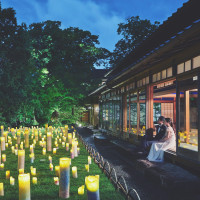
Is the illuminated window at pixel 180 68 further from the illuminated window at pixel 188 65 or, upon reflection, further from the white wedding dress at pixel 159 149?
the white wedding dress at pixel 159 149

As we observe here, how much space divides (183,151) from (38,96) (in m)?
16.6

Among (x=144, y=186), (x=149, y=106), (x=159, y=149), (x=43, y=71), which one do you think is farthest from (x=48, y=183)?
(x=43, y=71)

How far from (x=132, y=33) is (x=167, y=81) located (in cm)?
2339

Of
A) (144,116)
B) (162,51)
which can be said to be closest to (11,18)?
(144,116)

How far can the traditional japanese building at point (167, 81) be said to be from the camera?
214 inches

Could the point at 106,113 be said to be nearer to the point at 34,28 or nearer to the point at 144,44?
the point at 144,44

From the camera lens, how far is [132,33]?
29453mm

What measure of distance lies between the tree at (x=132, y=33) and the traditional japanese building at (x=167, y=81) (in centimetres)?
1543

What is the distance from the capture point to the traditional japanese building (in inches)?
214

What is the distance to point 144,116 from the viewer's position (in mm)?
9711

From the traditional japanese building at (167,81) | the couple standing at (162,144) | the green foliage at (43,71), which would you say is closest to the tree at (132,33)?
the green foliage at (43,71)

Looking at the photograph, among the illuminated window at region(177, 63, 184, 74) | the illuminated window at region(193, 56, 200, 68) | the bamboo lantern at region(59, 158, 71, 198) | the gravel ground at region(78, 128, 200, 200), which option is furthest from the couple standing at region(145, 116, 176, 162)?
the bamboo lantern at region(59, 158, 71, 198)

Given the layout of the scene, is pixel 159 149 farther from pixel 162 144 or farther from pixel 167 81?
pixel 167 81

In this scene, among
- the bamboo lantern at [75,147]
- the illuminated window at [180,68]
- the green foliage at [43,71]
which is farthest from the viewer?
the green foliage at [43,71]
